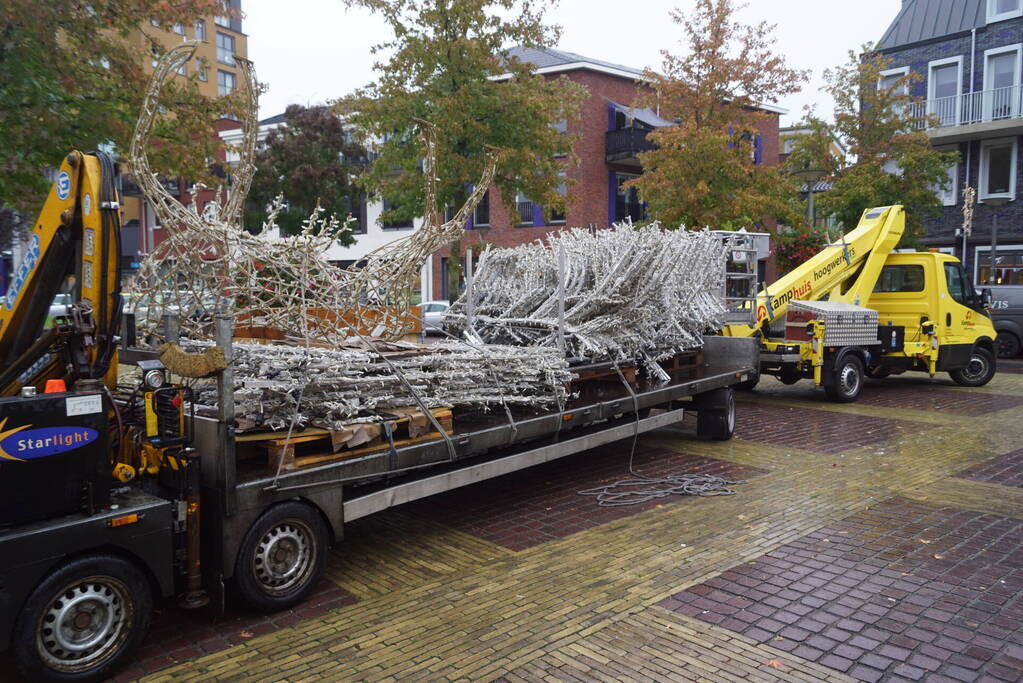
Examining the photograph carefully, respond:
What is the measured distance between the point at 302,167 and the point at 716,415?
77.6 ft

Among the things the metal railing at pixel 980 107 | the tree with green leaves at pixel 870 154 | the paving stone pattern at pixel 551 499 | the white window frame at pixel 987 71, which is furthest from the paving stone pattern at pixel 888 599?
the white window frame at pixel 987 71

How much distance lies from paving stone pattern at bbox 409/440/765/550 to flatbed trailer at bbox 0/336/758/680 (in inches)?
21.0

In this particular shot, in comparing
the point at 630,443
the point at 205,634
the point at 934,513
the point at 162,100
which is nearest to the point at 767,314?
the point at 630,443

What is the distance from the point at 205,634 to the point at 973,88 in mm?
31293

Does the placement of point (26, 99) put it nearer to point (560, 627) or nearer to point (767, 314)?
point (560, 627)

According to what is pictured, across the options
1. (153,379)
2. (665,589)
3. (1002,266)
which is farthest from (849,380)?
(1002,266)

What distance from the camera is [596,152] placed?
107 ft

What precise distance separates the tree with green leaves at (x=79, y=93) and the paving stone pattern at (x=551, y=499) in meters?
5.68

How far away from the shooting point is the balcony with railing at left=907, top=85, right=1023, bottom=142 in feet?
88.0

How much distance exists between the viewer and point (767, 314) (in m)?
12.8

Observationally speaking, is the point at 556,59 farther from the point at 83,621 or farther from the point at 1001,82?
the point at 83,621

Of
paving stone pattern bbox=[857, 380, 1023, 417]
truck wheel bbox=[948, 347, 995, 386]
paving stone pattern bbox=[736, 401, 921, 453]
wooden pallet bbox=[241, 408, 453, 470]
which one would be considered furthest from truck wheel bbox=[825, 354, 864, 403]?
wooden pallet bbox=[241, 408, 453, 470]

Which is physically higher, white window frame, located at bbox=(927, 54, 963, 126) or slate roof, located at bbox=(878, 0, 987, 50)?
slate roof, located at bbox=(878, 0, 987, 50)

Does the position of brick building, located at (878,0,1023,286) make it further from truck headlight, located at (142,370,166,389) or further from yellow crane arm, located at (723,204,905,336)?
truck headlight, located at (142,370,166,389)
